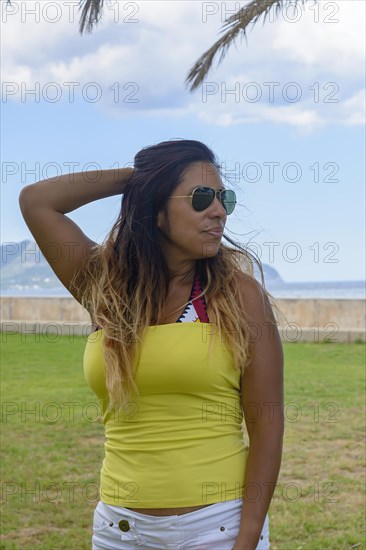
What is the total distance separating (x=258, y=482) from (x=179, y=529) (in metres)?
0.23

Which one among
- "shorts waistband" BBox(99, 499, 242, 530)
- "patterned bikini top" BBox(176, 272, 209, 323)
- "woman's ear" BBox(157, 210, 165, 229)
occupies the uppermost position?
"woman's ear" BBox(157, 210, 165, 229)

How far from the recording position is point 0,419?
917 cm

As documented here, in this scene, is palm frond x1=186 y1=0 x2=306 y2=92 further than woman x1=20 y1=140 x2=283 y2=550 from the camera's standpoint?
Yes

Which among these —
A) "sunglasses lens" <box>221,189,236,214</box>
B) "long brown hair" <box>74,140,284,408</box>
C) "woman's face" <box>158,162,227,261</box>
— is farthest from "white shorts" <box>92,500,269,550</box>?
"sunglasses lens" <box>221,189,236,214</box>

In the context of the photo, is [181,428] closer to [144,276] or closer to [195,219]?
[144,276]

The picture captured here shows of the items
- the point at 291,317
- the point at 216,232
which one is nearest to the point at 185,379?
the point at 216,232

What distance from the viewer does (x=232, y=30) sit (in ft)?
23.0

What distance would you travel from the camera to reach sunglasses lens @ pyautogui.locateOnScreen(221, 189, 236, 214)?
7.30 feet

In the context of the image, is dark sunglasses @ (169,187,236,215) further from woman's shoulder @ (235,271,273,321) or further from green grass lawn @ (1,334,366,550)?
green grass lawn @ (1,334,366,550)

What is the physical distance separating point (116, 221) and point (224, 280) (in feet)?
1.48

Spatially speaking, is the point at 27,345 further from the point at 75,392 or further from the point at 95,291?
the point at 95,291

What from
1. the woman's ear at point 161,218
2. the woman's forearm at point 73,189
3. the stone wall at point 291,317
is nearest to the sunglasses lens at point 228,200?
the woman's ear at point 161,218

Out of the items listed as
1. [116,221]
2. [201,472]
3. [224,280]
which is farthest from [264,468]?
[116,221]

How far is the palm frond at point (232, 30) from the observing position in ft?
21.3
